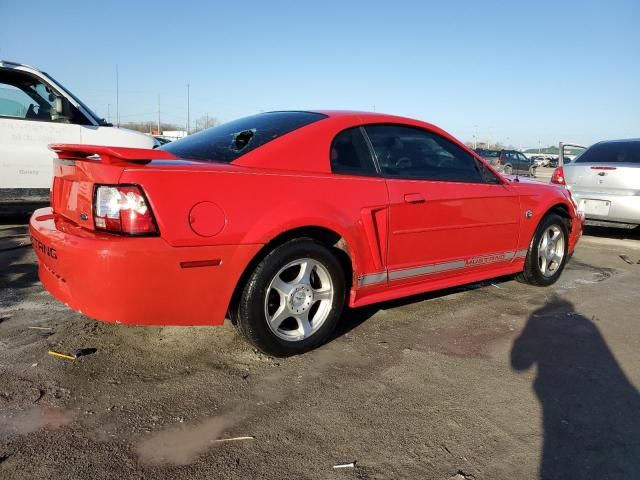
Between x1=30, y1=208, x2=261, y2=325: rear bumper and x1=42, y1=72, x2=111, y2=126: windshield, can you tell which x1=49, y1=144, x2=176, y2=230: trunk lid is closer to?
A: x1=30, y1=208, x2=261, y2=325: rear bumper

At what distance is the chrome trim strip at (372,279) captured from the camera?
132 inches

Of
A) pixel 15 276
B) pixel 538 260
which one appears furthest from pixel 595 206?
pixel 15 276

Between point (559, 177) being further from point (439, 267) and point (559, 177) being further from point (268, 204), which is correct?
point (268, 204)

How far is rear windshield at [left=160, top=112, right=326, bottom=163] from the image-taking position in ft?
10.3

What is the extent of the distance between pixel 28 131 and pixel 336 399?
231 inches

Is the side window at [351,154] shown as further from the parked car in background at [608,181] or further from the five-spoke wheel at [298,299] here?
the parked car in background at [608,181]

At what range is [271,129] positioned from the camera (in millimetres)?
3369

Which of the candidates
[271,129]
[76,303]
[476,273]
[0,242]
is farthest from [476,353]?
[0,242]

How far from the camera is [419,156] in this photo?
380 centimetres

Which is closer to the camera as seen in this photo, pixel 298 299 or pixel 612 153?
pixel 298 299

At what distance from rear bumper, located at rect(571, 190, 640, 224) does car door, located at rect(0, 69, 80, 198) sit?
697cm

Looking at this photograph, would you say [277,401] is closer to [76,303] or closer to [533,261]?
[76,303]

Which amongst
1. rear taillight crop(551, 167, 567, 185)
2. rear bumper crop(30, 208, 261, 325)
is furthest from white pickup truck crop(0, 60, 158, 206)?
rear taillight crop(551, 167, 567, 185)

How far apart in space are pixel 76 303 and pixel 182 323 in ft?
1.76
